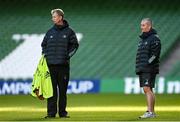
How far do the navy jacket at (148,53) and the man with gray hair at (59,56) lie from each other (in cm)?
116

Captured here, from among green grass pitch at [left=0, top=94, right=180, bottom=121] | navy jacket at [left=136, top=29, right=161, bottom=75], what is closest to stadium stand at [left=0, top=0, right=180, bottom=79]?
green grass pitch at [left=0, top=94, right=180, bottom=121]

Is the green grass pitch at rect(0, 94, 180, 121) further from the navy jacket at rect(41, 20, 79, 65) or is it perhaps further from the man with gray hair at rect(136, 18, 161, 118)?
the navy jacket at rect(41, 20, 79, 65)

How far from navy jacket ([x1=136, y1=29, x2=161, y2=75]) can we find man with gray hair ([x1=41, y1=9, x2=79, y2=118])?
1.16m

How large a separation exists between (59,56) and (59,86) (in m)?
0.53

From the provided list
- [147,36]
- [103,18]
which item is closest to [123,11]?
[103,18]

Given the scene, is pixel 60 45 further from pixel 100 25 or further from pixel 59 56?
pixel 100 25

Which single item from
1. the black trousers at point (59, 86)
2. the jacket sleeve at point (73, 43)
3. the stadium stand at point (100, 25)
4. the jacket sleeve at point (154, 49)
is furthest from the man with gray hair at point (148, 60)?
the stadium stand at point (100, 25)

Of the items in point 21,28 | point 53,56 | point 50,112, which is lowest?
point 50,112

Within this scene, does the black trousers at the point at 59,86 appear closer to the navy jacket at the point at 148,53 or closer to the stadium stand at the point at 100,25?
the navy jacket at the point at 148,53

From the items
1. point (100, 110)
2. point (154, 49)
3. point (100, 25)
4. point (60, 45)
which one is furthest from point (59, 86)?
point (100, 25)

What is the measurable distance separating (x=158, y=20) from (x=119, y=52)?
2126 millimetres

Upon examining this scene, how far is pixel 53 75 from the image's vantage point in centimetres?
1248

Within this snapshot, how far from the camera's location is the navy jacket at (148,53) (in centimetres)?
1243

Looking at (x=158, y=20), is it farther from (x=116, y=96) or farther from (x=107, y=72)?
(x=116, y=96)
